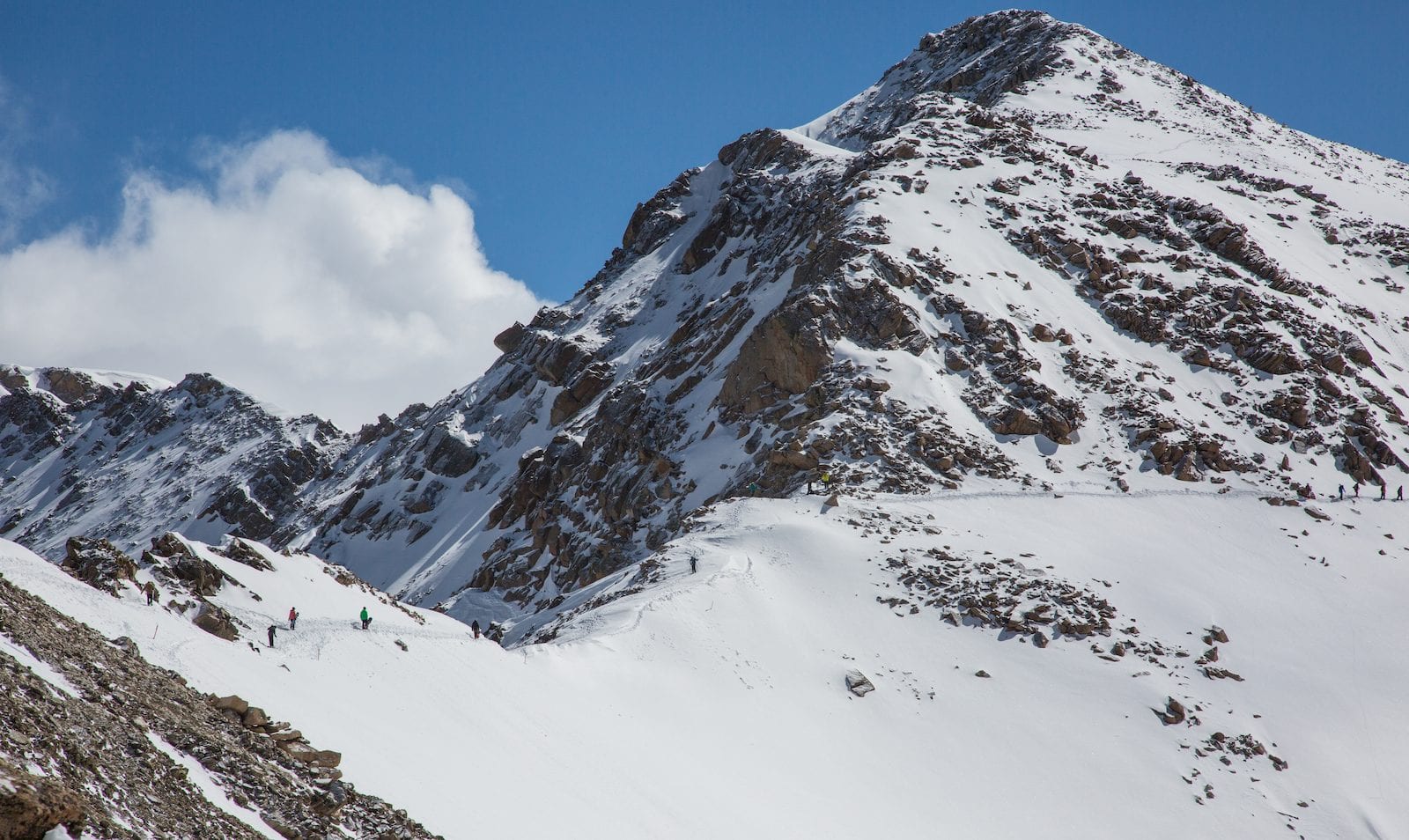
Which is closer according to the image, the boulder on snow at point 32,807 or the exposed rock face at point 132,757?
the boulder on snow at point 32,807

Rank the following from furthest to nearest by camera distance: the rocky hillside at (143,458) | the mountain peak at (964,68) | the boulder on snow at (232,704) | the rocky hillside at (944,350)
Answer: the rocky hillside at (143,458) < the mountain peak at (964,68) < the rocky hillside at (944,350) < the boulder on snow at (232,704)

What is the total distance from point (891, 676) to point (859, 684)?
1.44 m

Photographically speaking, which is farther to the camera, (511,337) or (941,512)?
(511,337)

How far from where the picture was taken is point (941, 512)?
3994 cm

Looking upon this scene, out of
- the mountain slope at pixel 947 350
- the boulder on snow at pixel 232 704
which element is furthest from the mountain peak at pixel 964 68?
the boulder on snow at pixel 232 704

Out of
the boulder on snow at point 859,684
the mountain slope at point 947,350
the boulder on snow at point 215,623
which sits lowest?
the boulder on snow at point 215,623

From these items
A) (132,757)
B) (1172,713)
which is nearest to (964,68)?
(1172,713)

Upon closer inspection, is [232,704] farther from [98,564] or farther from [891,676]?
[891,676]

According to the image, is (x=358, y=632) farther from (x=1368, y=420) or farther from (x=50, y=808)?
(x=1368, y=420)

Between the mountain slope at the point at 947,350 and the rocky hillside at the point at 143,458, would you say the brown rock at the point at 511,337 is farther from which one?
the rocky hillside at the point at 143,458

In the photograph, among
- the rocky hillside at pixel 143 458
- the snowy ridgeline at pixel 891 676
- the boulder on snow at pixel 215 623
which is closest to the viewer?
the snowy ridgeline at pixel 891 676

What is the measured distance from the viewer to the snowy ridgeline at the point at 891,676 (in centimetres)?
1873

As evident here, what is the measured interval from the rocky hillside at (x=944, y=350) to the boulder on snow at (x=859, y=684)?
473 inches

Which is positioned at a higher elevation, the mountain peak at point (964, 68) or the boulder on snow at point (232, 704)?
the mountain peak at point (964, 68)
